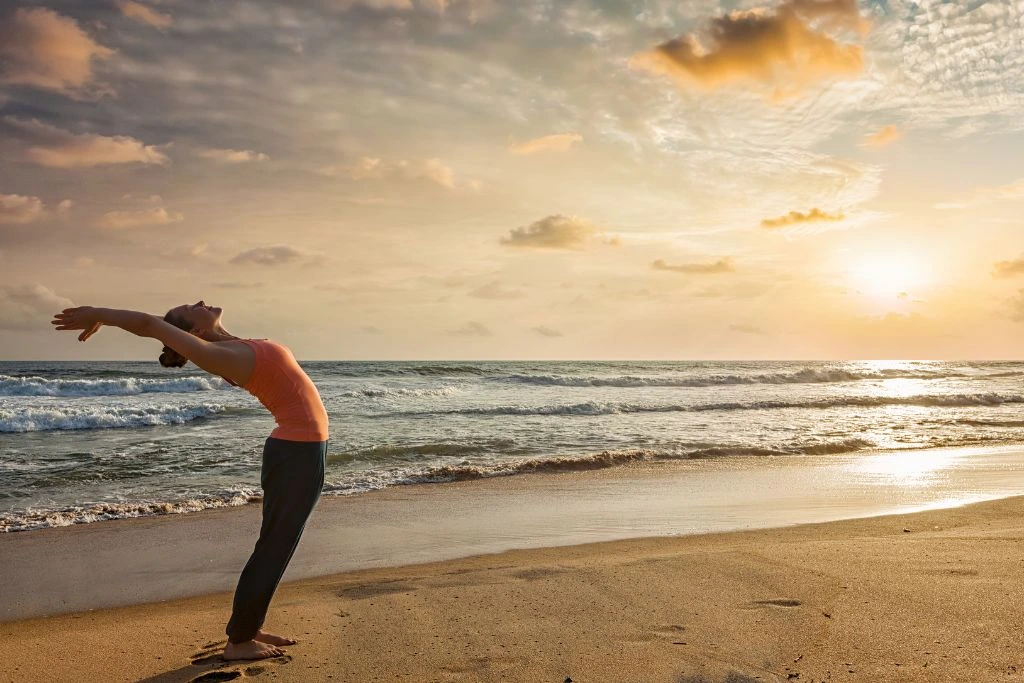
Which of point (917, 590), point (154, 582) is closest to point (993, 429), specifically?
point (917, 590)

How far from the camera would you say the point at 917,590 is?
4547 millimetres

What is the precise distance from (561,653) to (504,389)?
97.2 feet

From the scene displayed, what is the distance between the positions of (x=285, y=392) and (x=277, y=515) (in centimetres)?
68

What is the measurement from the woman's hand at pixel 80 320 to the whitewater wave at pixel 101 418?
17264 mm

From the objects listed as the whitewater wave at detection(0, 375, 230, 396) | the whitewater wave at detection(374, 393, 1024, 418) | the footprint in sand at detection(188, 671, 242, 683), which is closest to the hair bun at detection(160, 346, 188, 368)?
the footprint in sand at detection(188, 671, 242, 683)

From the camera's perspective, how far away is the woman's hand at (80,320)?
9.90ft

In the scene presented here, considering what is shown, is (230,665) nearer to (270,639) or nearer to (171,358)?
(270,639)

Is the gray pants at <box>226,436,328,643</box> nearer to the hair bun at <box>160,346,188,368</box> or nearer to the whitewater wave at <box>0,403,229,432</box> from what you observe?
the hair bun at <box>160,346,188,368</box>

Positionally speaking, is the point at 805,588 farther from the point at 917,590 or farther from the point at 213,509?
the point at 213,509

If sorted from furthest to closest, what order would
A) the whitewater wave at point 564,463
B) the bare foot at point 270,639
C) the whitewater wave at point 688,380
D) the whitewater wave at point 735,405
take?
the whitewater wave at point 688,380
the whitewater wave at point 735,405
the whitewater wave at point 564,463
the bare foot at point 270,639

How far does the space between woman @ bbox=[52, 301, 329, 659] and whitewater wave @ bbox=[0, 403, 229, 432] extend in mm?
16760

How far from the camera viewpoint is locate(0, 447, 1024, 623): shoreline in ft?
19.5

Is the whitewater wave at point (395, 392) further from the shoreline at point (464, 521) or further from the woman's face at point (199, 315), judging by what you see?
the woman's face at point (199, 315)

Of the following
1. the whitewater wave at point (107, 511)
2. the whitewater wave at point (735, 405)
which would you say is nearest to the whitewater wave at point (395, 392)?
the whitewater wave at point (735, 405)
